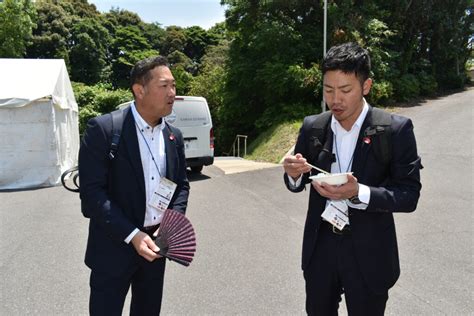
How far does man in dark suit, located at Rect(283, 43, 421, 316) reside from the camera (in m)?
2.02

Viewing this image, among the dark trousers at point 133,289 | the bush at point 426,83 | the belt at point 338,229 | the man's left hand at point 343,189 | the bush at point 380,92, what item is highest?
→ the bush at point 426,83

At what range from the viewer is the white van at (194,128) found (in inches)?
399

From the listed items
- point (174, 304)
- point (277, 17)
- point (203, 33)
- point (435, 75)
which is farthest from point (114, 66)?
point (174, 304)

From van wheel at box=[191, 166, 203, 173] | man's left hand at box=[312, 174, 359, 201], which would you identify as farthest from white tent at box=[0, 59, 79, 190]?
man's left hand at box=[312, 174, 359, 201]

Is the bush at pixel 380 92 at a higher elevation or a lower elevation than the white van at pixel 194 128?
higher

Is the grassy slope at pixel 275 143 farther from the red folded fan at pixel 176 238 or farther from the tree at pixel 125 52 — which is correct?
the tree at pixel 125 52

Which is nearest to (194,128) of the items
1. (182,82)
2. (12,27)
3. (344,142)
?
(344,142)

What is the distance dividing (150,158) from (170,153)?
146 mm

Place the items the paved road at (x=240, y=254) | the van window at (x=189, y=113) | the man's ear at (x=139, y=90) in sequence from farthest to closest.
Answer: the van window at (x=189, y=113), the paved road at (x=240, y=254), the man's ear at (x=139, y=90)

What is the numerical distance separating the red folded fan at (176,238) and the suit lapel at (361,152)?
3.24 ft

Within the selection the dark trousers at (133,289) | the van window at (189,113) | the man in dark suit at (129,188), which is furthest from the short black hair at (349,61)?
the van window at (189,113)

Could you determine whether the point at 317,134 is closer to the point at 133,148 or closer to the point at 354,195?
the point at 354,195

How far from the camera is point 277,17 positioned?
1973 centimetres

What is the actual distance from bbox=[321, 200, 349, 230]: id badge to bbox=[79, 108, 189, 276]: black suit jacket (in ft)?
3.42
